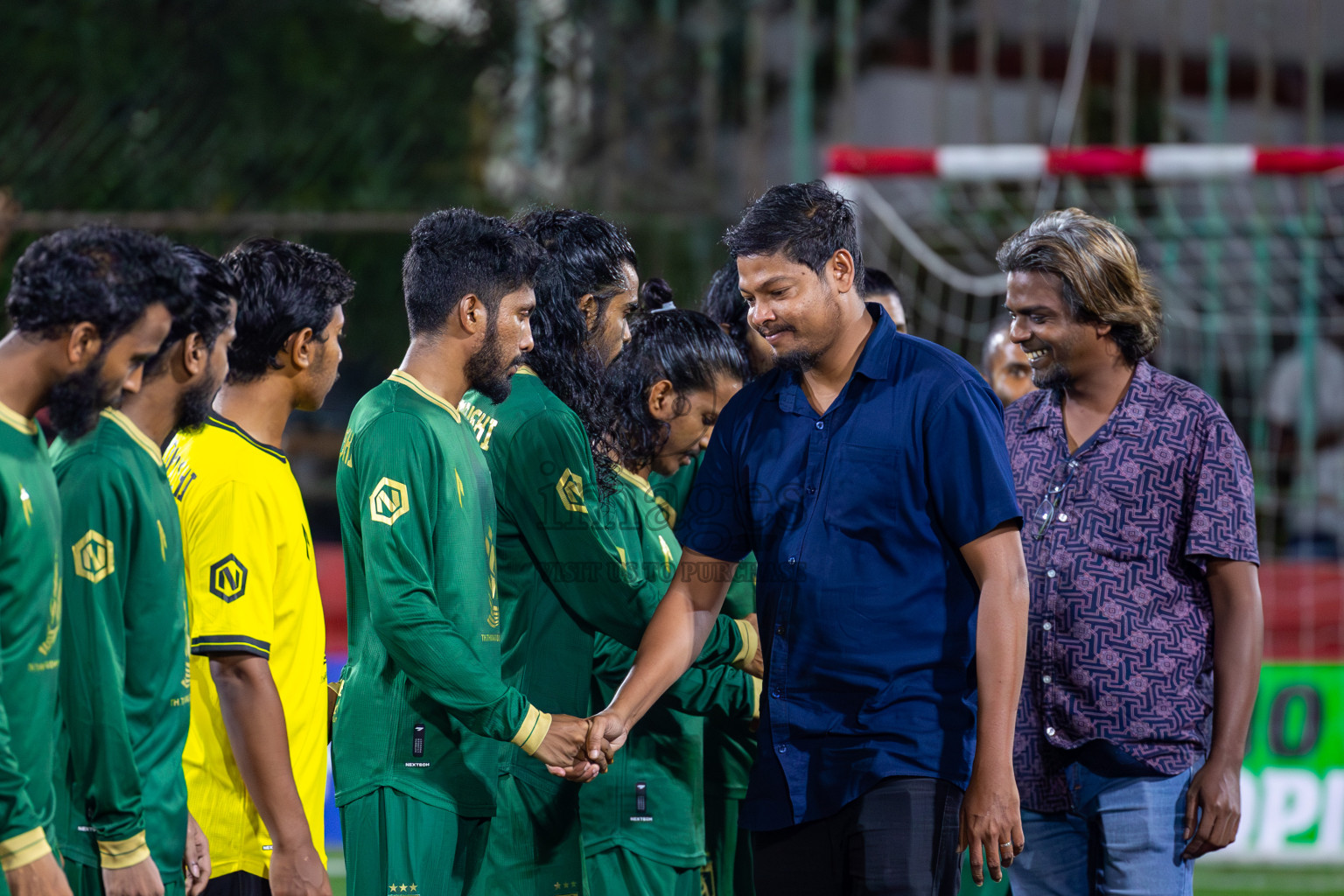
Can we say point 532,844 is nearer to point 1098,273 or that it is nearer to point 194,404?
point 194,404

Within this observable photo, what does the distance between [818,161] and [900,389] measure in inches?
339

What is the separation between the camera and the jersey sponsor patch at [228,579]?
2.65 meters

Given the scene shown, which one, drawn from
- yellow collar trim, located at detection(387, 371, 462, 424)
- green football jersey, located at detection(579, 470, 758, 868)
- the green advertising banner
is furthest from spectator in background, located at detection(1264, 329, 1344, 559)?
yellow collar trim, located at detection(387, 371, 462, 424)

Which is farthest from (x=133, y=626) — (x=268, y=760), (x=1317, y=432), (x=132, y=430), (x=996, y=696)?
(x=1317, y=432)

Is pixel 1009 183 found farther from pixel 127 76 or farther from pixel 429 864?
pixel 429 864

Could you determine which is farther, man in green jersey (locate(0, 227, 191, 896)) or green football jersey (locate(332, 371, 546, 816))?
green football jersey (locate(332, 371, 546, 816))

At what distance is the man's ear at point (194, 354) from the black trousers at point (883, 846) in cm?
139

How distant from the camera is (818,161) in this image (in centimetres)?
1099

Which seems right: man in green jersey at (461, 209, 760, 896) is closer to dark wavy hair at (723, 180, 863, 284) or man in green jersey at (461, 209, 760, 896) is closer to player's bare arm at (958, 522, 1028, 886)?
dark wavy hair at (723, 180, 863, 284)

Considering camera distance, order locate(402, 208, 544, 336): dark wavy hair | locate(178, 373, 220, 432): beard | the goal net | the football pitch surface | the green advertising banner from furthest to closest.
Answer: the goal net < the green advertising banner < the football pitch surface < locate(402, 208, 544, 336): dark wavy hair < locate(178, 373, 220, 432): beard

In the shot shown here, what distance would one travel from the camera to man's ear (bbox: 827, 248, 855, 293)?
2.80m

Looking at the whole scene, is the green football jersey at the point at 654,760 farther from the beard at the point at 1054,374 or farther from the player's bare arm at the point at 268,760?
the beard at the point at 1054,374

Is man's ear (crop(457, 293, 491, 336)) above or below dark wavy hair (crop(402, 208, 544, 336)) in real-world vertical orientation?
below

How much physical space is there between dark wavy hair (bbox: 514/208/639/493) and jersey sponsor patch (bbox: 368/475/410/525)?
0.65 m
